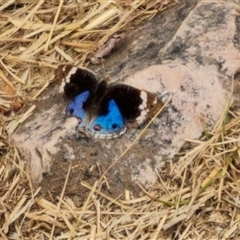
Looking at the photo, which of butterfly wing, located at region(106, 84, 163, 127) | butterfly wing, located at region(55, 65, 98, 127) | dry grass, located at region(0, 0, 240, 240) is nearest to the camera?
dry grass, located at region(0, 0, 240, 240)

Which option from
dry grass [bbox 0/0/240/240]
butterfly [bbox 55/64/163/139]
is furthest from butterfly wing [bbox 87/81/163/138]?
dry grass [bbox 0/0/240/240]

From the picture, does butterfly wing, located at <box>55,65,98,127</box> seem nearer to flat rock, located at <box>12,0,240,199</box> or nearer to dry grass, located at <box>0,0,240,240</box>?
flat rock, located at <box>12,0,240,199</box>

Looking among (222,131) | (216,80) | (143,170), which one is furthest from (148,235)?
(216,80)

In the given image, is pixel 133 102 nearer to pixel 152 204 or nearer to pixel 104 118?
pixel 104 118

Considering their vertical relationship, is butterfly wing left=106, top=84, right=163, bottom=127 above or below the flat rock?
above

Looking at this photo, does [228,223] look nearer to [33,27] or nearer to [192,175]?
[192,175]

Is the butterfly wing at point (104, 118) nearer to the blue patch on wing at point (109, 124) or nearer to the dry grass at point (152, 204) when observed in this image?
the blue patch on wing at point (109, 124)
